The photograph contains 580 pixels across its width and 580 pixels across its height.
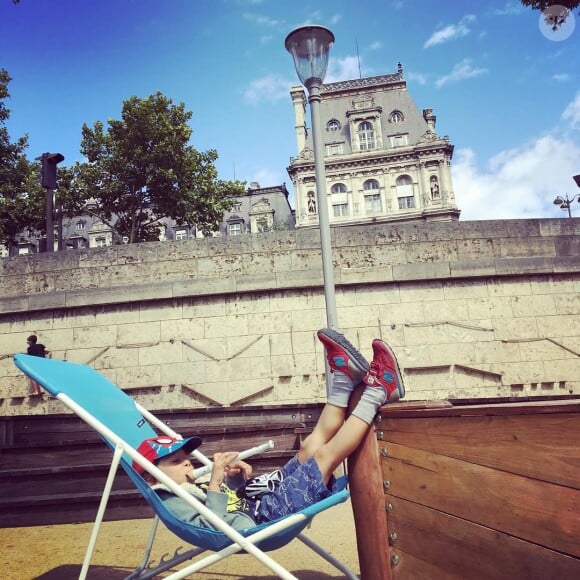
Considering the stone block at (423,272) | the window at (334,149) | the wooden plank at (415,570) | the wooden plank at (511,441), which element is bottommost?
the wooden plank at (415,570)

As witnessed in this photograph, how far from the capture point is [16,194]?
25.2 m

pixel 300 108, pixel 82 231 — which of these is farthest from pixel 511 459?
pixel 82 231

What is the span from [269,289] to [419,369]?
273 cm

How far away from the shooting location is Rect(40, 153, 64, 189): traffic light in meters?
10.2

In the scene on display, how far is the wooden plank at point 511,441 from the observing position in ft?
4.76

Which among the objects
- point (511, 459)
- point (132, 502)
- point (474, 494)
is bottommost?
point (132, 502)

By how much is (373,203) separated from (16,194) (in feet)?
108

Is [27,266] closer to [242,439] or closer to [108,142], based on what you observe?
[242,439]

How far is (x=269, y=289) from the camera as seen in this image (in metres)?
7.83

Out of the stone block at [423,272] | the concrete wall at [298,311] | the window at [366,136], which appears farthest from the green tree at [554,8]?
the window at [366,136]

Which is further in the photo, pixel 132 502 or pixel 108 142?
pixel 108 142

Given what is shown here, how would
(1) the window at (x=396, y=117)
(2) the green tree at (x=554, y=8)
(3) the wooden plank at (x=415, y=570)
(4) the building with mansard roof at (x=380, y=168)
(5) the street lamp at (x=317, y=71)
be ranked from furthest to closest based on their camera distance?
1. (1) the window at (x=396, y=117)
2. (4) the building with mansard roof at (x=380, y=168)
3. (2) the green tree at (x=554, y=8)
4. (5) the street lamp at (x=317, y=71)
5. (3) the wooden plank at (x=415, y=570)

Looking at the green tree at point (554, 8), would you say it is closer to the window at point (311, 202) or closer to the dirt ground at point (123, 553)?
the dirt ground at point (123, 553)

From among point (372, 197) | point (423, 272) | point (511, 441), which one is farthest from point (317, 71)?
point (372, 197)
